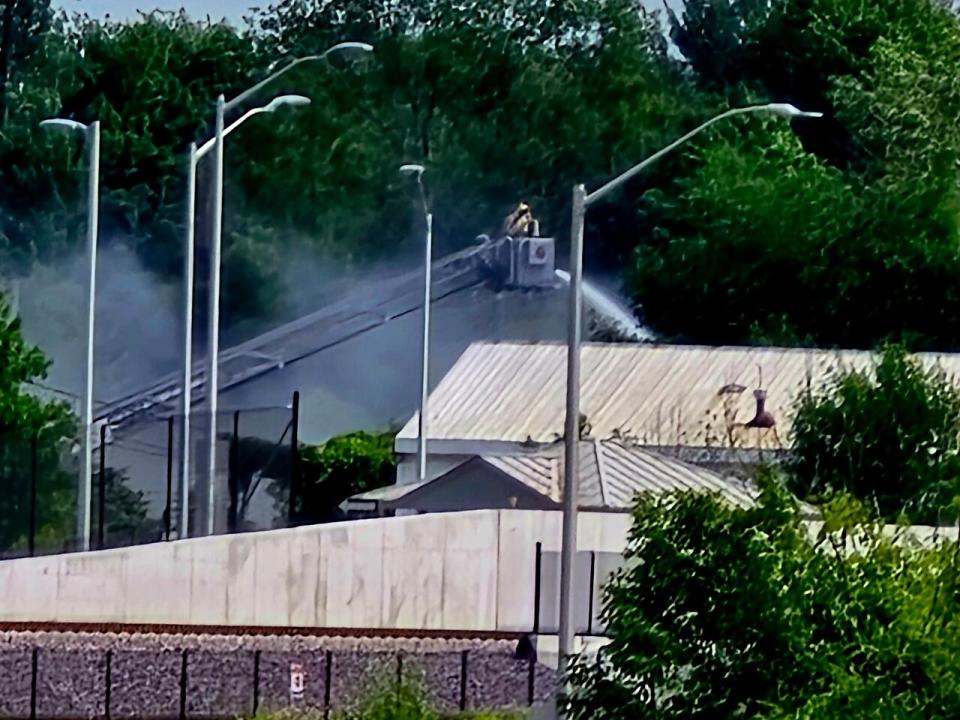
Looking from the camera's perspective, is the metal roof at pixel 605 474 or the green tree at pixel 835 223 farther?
the green tree at pixel 835 223

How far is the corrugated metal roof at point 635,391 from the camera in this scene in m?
42.2

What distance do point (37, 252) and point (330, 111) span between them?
8052mm

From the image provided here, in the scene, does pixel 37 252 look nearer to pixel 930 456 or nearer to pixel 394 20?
pixel 394 20

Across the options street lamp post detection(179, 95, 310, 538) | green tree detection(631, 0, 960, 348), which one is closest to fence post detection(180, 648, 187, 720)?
street lamp post detection(179, 95, 310, 538)

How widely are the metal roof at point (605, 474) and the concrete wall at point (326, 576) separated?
A: 86.8 inches

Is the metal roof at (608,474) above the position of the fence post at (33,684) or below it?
above

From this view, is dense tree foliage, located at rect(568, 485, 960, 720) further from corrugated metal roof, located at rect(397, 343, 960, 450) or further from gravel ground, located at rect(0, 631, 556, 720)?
corrugated metal roof, located at rect(397, 343, 960, 450)

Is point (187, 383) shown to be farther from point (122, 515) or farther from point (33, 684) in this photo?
point (33, 684)

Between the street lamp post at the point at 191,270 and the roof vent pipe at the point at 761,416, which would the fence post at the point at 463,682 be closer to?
the street lamp post at the point at 191,270

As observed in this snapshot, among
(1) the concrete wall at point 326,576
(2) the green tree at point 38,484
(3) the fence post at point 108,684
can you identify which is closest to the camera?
(3) the fence post at point 108,684

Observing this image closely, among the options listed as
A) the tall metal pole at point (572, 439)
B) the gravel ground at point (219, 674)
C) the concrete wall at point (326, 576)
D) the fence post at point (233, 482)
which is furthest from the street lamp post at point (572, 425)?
the fence post at point (233, 482)

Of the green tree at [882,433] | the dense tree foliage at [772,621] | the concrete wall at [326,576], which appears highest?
the green tree at [882,433]

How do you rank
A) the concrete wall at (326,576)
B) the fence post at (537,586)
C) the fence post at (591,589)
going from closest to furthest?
the fence post at (591,589), the fence post at (537,586), the concrete wall at (326,576)

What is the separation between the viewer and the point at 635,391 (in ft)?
147
